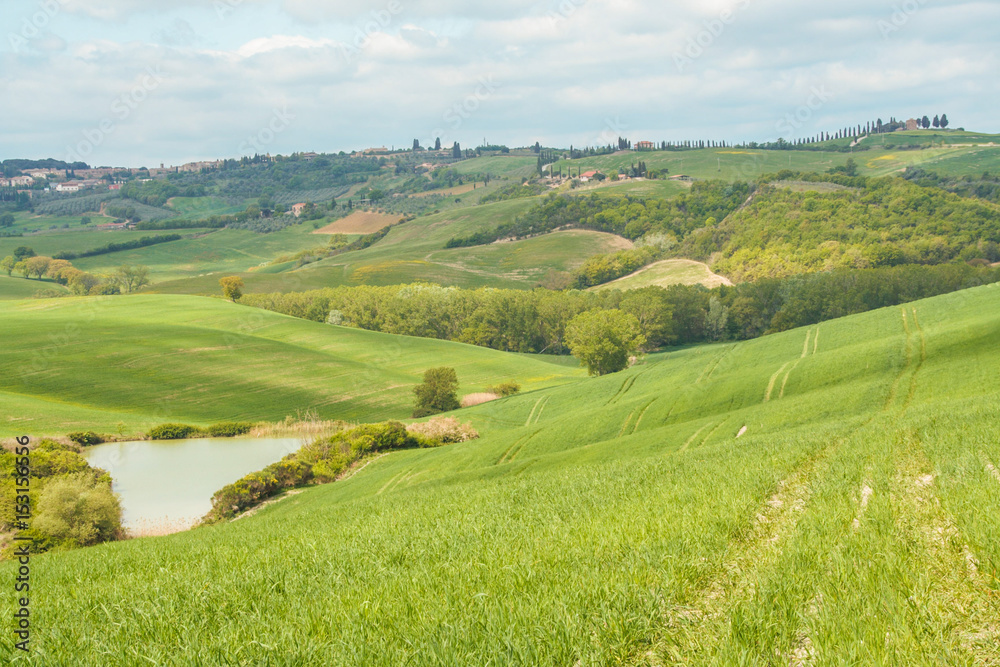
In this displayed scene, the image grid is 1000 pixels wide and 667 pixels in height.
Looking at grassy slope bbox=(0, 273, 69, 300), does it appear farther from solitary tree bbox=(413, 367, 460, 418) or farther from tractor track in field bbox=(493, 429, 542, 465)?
tractor track in field bbox=(493, 429, 542, 465)

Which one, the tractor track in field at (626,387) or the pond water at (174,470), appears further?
the tractor track in field at (626,387)

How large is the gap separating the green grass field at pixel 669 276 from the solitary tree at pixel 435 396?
88.2 metres

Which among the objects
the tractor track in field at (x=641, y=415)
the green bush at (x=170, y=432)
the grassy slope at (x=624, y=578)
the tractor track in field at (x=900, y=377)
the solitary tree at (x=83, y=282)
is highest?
the grassy slope at (x=624, y=578)

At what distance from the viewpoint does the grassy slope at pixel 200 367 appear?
76938 mm

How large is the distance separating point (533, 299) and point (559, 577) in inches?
5146

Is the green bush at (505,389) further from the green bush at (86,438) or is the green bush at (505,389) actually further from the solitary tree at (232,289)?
the solitary tree at (232,289)

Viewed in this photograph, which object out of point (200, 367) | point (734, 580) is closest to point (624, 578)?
point (734, 580)

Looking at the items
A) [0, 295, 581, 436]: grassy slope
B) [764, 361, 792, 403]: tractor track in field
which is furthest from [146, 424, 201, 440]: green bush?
[764, 361, 792, 403]: tractor track in field

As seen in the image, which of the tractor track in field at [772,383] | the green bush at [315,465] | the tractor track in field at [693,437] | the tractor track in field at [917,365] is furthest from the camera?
the green bush at [315,465]

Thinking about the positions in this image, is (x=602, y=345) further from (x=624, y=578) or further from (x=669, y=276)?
(x=669, y=276)

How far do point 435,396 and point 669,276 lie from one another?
10611 centimetres

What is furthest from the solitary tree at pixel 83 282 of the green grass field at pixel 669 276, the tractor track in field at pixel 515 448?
the tractor track in field at pixel 515 448

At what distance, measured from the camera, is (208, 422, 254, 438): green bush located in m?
72.0

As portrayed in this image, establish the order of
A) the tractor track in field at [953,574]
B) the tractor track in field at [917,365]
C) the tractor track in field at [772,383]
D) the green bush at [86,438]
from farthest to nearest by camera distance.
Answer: the green bush at [86,438], the tractor track in field at [772,383], the tractor track in field at [917,365], the tractor track in field at [953,574]
